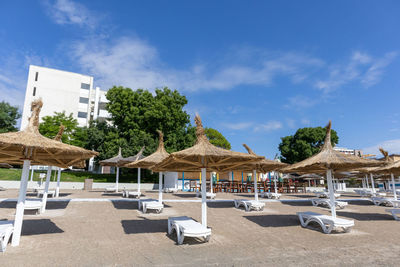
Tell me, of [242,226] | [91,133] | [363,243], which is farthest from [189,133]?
[363,243]

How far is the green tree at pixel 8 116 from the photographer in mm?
32719

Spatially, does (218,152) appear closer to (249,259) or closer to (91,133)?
(249,259)

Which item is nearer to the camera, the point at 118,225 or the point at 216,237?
the point at 216,237

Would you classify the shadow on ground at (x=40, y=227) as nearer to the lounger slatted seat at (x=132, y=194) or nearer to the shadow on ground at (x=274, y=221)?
the shadow on ground at (x=274, y=221)

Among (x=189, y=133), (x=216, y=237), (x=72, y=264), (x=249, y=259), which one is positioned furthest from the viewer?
(x=189, y=133)

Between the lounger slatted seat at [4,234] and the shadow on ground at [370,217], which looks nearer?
the lounger slatted seat at [4,234]

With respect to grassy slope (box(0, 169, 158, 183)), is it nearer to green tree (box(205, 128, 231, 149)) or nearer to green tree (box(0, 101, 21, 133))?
green tree (box(0, 101, 21, 133))

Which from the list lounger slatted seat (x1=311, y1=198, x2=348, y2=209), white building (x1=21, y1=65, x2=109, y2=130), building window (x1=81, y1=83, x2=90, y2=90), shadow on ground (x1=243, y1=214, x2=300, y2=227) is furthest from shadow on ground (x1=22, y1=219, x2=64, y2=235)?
building window (x1=81, y1=83, x2=90, y2=90)

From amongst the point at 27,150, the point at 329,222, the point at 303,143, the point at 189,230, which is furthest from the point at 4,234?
the point at 303,143

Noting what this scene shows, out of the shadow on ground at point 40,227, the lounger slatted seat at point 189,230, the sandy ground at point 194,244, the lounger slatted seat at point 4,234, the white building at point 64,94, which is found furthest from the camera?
the white building at point 64,94

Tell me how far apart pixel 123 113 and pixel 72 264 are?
27.2m

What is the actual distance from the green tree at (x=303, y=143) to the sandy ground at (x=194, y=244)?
32528mm

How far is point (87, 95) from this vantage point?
44.5 m

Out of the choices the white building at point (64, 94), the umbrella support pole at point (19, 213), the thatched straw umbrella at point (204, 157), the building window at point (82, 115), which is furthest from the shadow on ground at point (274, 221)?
the building window at point (82, 115)
